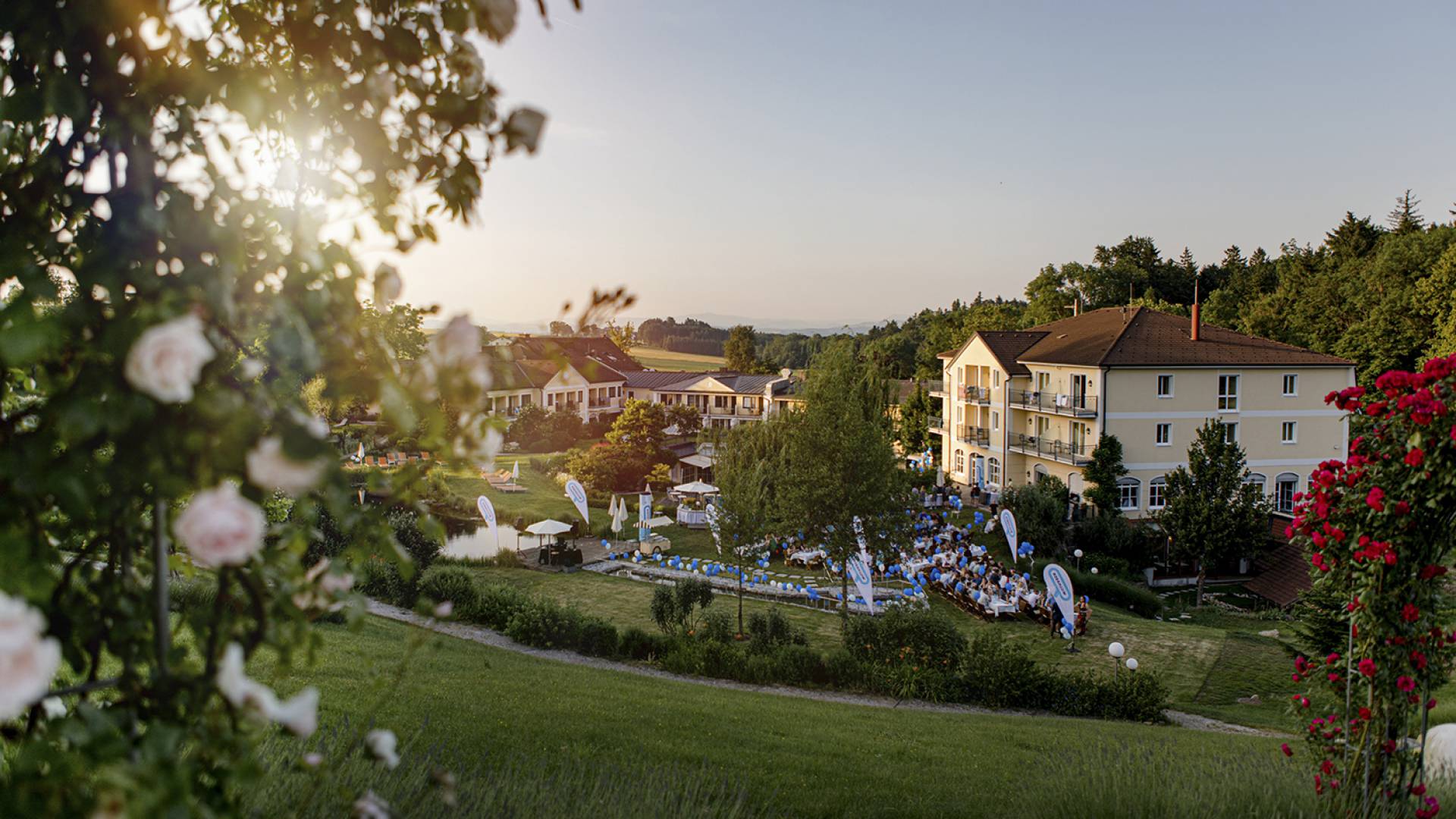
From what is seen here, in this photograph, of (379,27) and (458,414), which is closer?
(458,414)

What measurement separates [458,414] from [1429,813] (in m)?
5.58

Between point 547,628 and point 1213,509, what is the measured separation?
17.2 m

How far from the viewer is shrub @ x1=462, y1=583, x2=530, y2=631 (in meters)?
17.3

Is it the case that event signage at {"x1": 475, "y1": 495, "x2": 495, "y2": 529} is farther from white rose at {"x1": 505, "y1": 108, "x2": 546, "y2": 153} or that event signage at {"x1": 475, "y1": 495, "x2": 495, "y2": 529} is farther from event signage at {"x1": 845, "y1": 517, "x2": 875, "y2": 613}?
white rose at {"x1": 505, "y1": 108, "x2": 546, "y2": 153}

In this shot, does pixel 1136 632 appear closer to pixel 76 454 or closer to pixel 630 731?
pixel 630 731

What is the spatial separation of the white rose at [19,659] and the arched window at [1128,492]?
108ft

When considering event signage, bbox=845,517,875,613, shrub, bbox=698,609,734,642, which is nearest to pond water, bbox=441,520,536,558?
shrub, bbox=698,609,734,642

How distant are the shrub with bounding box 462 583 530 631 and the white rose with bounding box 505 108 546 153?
16.2 metres

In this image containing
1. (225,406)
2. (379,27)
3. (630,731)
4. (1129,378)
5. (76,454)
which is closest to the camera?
(225,406)

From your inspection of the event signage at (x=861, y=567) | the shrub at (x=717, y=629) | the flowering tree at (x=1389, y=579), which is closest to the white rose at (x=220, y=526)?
the flowering tree at (x=1389, y=579)

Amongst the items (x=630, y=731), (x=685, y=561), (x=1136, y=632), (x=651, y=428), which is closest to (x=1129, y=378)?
(x=1136, y=632)

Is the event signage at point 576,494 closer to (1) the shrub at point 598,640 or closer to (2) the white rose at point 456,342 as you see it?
(1) the shrub at point 598,640

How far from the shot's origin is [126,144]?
5.56ft

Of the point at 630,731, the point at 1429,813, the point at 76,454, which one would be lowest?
the point at 630,731
